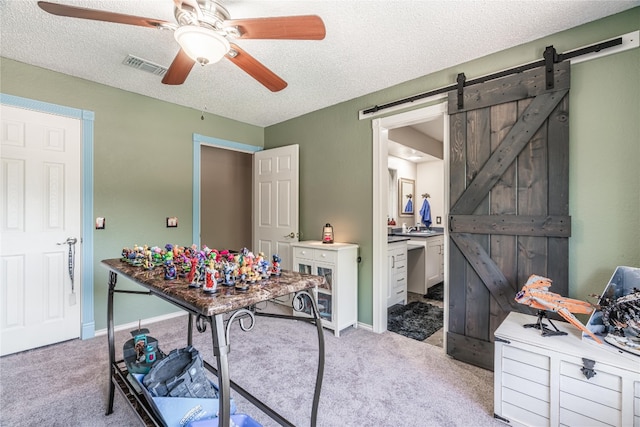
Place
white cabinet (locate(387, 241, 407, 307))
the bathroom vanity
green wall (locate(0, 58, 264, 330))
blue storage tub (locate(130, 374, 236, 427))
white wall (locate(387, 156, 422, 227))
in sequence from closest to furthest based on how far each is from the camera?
blue storage tub (locate(130, 374, 236, 427)), green wall (locate(0, 58, 264, 330)), white cabinet (locate(387, 241, 407, 307)), the bathroom vanity, white wall (locate(387, 156, 422, 227))

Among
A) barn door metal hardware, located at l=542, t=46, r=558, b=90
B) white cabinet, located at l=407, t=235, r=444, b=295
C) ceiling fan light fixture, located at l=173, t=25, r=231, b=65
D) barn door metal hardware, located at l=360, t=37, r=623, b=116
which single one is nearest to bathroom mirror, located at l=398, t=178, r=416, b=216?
white cabinet, located at l=407, t=235, r=444, b=295

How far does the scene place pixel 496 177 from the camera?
7.55ft

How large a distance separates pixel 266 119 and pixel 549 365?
12.6 feet

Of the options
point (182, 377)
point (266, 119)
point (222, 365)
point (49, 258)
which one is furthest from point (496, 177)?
point (49, 258)

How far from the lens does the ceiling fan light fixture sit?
1465mm

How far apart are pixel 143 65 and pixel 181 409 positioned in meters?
2.68

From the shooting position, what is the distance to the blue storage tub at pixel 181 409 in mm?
1336

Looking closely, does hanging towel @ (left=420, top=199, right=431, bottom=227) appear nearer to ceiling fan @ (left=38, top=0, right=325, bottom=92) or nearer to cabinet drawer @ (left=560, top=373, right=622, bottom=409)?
cabinet drawer @ (left=560, top=373, right=622, bottom=409)

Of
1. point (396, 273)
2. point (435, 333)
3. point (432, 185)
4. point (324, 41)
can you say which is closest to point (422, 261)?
point (396, 273)

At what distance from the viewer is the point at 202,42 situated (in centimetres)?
150

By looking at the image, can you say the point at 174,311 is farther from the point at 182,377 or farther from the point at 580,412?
the point at 580,412

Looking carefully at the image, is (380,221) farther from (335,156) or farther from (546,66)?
(546,66)

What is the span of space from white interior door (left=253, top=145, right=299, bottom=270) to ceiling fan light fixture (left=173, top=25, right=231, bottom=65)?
2226 mm

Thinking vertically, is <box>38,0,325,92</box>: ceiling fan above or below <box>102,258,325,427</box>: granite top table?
above
